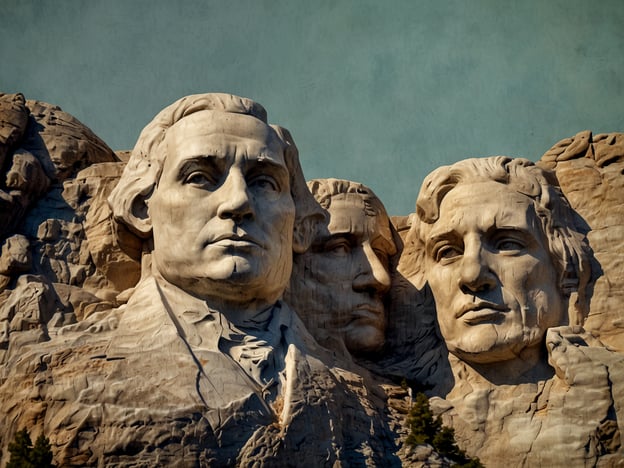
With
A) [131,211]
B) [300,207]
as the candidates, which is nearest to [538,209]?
[300,207]

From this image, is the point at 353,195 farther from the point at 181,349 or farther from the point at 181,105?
the point at 181,349

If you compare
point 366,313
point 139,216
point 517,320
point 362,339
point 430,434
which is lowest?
point 430,434

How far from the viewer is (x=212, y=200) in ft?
39.1

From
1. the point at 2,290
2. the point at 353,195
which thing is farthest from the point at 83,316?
the point at 353,195

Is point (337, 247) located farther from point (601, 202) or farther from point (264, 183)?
point (601, 202)

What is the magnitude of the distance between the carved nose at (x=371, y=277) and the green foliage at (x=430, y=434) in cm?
139

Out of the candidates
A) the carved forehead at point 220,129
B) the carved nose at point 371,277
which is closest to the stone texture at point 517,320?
the carved nose at point 371,277

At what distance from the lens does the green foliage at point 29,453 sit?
1080cm

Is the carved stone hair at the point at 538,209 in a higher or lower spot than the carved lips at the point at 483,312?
higher

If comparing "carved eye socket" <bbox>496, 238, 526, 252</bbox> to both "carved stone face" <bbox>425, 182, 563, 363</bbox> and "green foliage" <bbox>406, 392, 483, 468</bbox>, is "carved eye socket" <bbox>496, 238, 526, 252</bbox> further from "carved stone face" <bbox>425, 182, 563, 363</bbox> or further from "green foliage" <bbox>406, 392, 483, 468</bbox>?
"green foliage" <bbox>406, 392, 483, 468</bbox>

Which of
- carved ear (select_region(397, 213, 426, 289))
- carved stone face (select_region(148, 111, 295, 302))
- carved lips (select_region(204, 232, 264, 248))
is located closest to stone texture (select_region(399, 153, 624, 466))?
carved ear (select_region(397, 213, 426, 289))

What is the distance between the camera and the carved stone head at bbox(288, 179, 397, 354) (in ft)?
43.3

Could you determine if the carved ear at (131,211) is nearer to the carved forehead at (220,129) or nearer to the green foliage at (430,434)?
the carved forehead at (220,129)

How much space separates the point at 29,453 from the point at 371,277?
3440mm
